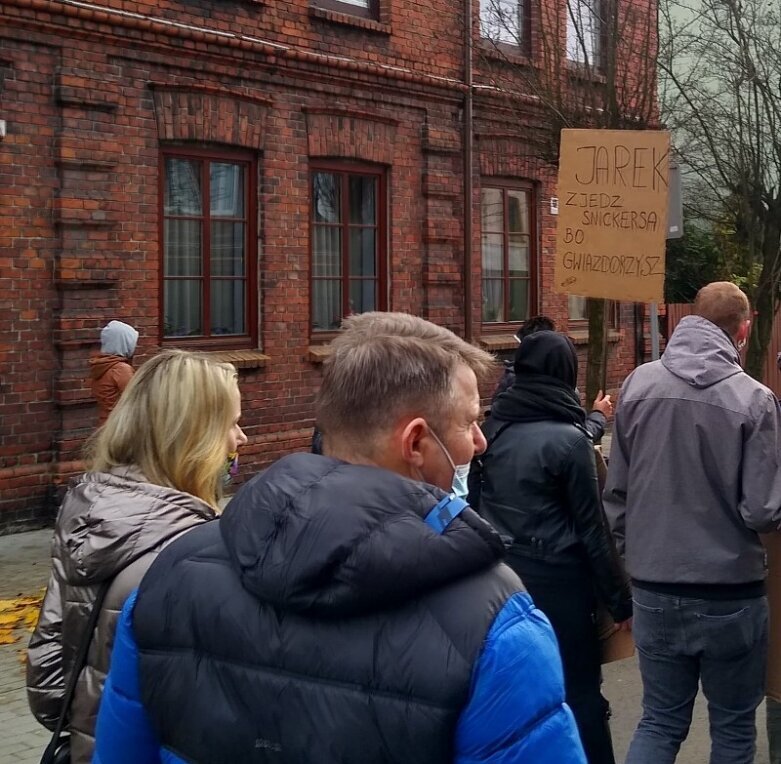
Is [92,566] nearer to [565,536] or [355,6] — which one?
[565,536]

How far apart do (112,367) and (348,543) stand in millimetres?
7529

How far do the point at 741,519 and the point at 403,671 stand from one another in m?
2.62

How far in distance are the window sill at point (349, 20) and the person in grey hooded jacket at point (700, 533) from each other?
9202 millimetres

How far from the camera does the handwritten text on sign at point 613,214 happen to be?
637 cm

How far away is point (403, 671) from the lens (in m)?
1.64

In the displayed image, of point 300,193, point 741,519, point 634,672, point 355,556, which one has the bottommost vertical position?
point 634,672

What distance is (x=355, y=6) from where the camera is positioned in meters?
13.2

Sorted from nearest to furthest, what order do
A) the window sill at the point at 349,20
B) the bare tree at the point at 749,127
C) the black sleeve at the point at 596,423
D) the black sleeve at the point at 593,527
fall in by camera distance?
the black sleeve at the point at 593,527 < the black sleeve at the point at 596,423 < the window sill at the point at 349,20 < the bare tree at the point at 749,127

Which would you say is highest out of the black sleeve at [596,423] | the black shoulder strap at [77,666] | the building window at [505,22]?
the building window at [505,22]

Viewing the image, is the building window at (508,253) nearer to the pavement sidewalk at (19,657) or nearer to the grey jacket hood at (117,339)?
the grey jacket hood at (117,339)

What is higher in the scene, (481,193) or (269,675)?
(481,193)

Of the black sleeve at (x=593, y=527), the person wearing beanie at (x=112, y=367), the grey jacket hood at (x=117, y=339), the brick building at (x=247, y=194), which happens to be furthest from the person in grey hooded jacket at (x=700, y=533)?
the brick building at (x=247, y=194)

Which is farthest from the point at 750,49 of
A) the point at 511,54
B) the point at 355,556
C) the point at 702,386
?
the point at 355,556

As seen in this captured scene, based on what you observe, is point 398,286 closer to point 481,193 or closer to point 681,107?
point 481,193
